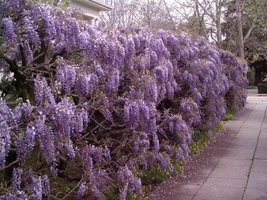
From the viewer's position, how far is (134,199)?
5730 millimetres

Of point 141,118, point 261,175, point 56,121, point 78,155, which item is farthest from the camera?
point 261,175

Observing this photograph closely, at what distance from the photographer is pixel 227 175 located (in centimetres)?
707

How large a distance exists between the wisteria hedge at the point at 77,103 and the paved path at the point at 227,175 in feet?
1.53

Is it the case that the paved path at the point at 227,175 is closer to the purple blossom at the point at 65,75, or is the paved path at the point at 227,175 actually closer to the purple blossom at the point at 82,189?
the purple blossom at the point at 82,189

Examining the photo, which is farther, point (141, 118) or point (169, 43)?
point (169, 43)

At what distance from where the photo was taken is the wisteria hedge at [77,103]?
3.55m

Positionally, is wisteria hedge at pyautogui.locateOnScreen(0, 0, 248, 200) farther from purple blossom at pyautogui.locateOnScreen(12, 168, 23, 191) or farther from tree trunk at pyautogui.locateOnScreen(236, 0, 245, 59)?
tree trunk at pyautogui.locateOnScreen(236, 0, 245, 59)

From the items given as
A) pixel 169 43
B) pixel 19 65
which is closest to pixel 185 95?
pixel 169 43

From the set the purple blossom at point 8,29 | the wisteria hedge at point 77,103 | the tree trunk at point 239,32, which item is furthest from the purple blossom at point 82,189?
the tree trunk at point 239,32

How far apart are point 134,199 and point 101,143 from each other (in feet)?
3.19

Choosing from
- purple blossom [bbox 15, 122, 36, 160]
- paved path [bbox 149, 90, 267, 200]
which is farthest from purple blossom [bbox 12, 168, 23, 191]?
paved path [bbox 149, 90, 267, 200]

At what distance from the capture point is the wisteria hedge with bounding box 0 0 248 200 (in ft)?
11.6

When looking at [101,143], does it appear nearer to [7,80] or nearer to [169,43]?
[7,80]

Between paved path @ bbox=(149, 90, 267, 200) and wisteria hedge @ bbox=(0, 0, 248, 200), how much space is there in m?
0.47
